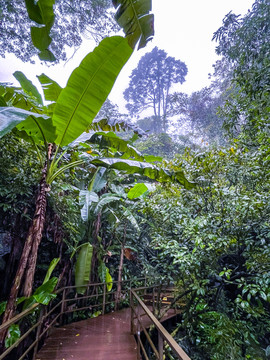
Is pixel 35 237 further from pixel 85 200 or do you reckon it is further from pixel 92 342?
pixel 92 342

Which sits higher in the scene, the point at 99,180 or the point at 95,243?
the point at 99,180

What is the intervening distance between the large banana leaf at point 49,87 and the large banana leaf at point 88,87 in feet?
3.66

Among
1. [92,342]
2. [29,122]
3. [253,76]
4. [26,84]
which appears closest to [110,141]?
[29,122]

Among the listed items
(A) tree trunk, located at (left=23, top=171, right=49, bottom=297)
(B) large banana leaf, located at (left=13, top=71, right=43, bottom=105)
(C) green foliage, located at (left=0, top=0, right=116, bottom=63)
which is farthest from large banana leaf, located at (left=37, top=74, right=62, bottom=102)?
(C) green foliage, located at (left=0, top=0, right=116, bottom=63)

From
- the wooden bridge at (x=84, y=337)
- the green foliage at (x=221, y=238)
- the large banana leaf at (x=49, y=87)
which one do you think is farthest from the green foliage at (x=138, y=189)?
the large banana leaf at (x=49, y=87)

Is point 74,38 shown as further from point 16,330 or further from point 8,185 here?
point 16,330

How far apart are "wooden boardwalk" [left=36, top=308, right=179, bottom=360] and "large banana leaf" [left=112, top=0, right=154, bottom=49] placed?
363 cm

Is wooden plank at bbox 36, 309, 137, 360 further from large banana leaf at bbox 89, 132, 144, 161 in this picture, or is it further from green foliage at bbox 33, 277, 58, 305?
large banana leaf at bbox 89, 132, 144, 161

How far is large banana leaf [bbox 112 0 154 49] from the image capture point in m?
2.09

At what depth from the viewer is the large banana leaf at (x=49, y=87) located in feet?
9.14

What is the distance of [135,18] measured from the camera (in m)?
2.11

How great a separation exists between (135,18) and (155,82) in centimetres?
2393

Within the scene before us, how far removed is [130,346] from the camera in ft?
8.07

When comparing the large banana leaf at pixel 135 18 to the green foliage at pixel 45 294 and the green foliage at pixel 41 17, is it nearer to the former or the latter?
the green foliage at pixel 41 17
